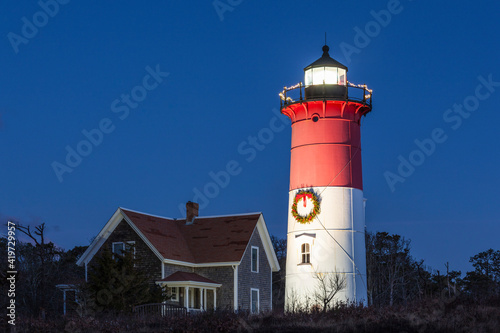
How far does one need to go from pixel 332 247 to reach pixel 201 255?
6982 mm

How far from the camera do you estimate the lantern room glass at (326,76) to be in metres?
36.8

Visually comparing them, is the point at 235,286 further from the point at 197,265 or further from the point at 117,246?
the point at 117,246

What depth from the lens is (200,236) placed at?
4016 centimetres

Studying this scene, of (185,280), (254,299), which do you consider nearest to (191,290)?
(185,280)

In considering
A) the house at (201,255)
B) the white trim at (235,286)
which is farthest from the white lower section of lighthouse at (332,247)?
the house at (201,255)

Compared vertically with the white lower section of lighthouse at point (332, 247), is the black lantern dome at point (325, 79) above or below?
above

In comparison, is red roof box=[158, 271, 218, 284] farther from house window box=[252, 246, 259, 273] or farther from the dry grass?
the dry grass

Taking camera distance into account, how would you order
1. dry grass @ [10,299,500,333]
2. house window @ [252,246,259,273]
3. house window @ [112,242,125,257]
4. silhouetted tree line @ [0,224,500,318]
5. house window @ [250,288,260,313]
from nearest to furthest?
dry grass @ [10,299,500,333], silhouetted tree line @ [0,224,500,318], house window @ [112,242,125,257], house window @ [250,288,260,313], house window @ [252,246,259,273]

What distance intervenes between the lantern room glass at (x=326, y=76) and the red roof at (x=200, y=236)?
292 inches

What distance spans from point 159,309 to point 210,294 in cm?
711

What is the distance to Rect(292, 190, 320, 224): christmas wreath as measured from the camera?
35188mm

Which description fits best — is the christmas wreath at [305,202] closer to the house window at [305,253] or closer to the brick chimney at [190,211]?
the house window at [305,253]

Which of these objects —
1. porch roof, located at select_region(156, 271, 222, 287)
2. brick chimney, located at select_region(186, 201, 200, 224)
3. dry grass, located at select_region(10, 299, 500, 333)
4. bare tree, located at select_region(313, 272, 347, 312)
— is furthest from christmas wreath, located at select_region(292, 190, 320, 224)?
dry grass, located at select_region(10, 299, 500, 333)

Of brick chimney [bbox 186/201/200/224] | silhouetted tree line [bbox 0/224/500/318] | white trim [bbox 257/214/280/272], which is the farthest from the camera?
brick chimney [bbox 186/201/200/224]
